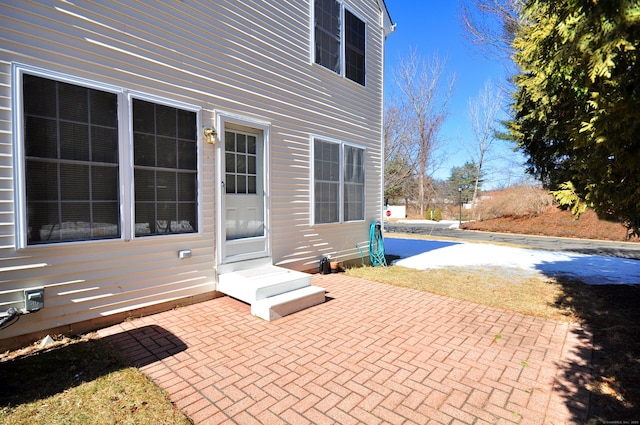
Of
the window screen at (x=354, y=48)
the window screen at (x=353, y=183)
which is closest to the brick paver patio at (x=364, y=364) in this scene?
the window screen at (x=353, y=183)

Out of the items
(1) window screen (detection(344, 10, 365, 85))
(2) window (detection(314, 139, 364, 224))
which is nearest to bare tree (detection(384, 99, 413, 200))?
(1) window screen (detection(344, 10, 365, 85))

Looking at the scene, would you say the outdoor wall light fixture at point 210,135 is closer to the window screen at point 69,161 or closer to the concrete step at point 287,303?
the window screen at point 69,161

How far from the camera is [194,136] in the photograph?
4273 mm

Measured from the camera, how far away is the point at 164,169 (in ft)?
12.9

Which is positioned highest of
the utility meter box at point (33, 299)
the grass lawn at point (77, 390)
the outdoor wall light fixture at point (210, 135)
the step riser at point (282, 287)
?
the outdoor wall light fixture at point (210, 135)

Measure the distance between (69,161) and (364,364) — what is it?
354 cm

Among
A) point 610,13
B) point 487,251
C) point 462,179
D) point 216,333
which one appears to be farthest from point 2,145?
point 462,179

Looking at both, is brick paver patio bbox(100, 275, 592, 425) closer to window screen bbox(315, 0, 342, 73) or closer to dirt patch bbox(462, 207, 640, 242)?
window screen bbox(315, 0, 342, 73)

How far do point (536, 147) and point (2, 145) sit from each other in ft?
24.8

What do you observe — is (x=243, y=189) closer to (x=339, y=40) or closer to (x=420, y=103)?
(x=339, y=40)

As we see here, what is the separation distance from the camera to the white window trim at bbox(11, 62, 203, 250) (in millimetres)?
2891

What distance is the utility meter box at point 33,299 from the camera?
2969mm

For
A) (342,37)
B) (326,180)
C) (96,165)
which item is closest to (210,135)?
(96,165)

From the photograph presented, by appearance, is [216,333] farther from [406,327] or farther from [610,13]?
[610,13]
